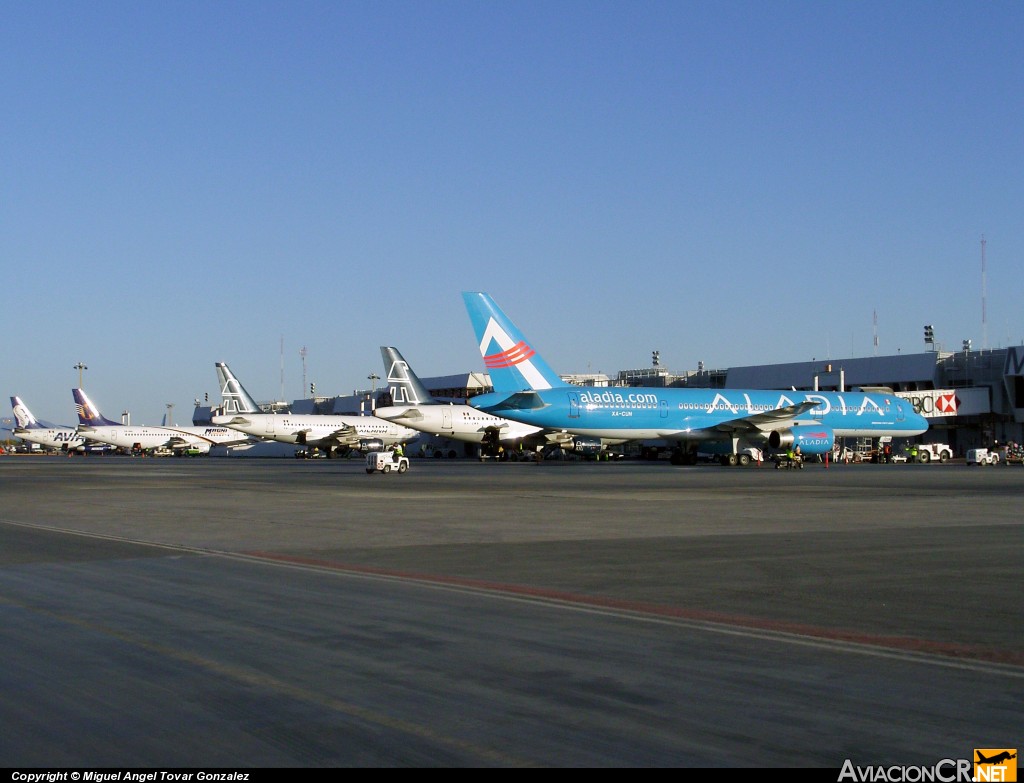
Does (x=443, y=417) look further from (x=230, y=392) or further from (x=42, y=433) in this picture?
(x=42, y=433)

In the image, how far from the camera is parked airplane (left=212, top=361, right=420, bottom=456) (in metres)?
90.4

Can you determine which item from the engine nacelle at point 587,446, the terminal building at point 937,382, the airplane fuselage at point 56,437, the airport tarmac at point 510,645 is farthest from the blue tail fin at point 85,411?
the airport tarmac at point 510,645

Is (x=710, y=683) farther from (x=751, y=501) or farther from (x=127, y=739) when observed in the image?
(x=751, y=501)

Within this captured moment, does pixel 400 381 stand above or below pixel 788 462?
above

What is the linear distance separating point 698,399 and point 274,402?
405ft

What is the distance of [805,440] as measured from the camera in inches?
2211

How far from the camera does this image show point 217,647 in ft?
28.7

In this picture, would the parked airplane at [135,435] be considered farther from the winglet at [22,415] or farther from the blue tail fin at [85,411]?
the winglet at [22,415]

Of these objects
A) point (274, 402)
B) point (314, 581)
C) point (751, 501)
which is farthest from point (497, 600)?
point (274, 402)

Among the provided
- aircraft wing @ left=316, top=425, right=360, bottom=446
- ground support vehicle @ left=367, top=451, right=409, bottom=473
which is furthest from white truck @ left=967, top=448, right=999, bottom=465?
aircraft wing @ left=316, top=425, right=360, bottom=446

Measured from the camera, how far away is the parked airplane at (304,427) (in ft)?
297

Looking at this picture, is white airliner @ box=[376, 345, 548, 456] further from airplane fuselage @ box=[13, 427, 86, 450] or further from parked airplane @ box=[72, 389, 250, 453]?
airplane fuselage @ box=[13, 427, 86, 450]

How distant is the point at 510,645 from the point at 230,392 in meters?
88.7

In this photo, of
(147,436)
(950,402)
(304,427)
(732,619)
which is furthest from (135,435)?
(732,619)
